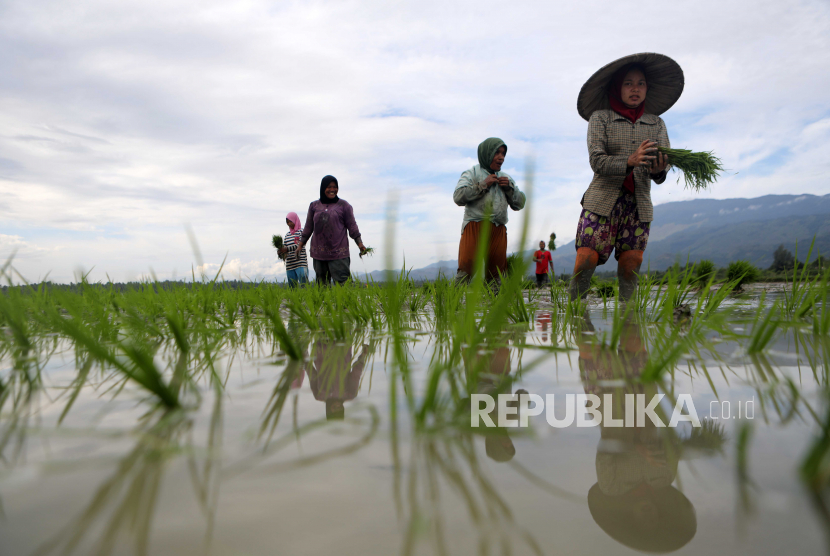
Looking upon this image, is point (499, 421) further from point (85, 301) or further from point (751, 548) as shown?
point (85, 301)

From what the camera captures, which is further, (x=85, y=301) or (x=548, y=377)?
(x=85, y=301)

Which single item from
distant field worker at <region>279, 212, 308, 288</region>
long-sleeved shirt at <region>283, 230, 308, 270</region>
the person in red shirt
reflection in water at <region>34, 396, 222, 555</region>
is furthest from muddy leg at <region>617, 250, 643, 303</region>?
the person in red shirt

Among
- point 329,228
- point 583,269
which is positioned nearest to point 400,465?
point 583,269

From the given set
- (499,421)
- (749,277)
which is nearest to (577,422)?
(499,421)

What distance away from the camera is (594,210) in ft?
10.6

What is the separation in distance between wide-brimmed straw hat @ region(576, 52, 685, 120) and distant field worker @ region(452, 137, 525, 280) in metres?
0.86

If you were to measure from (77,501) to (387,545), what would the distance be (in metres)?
0.41

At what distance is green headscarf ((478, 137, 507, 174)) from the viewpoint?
13.4 ft

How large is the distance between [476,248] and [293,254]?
4.16 meters

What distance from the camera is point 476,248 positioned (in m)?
4.20

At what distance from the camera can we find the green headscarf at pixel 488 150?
407 centimetres

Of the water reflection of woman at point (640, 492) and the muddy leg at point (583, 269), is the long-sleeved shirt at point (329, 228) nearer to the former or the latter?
the muddy leg at point (583, 269)

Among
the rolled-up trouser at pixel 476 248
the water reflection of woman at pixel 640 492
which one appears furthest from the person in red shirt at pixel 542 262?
the water reflection of woman at pixel 640 492

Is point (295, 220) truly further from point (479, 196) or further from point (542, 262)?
point (542, 262)
